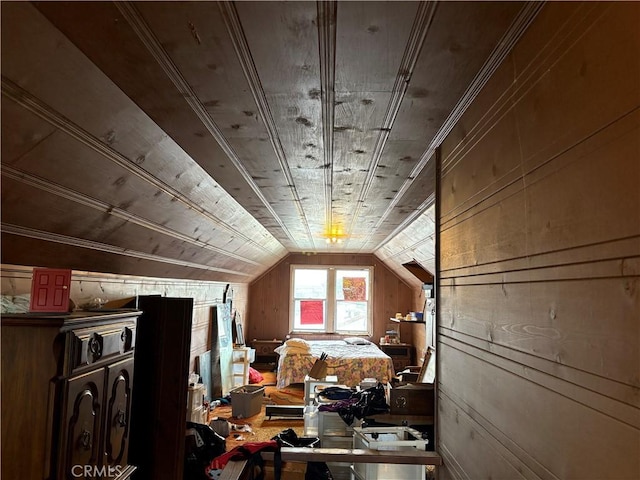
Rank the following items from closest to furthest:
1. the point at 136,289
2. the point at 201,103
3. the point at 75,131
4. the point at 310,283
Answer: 1. the point at 75,131
2. the point at 201,103
3. the point at 136,289
4. the point at 310,283

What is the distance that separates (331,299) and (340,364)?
236 centimetres

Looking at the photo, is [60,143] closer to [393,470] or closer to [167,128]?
[167,128]

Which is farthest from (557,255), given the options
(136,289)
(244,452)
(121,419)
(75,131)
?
(136,289)

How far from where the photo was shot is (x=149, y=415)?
296 centimetres

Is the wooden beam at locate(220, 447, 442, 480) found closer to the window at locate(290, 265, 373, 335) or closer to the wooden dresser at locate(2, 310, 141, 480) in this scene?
the wooden dresser at locate(2, 310, 141, 480)

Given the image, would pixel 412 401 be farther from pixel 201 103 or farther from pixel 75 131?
pixel 75 131

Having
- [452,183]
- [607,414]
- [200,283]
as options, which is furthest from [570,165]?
[200,283]

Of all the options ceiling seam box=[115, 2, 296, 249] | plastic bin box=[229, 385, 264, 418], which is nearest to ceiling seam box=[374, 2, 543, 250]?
ceiling seam box=[115, 2, 296, 249]

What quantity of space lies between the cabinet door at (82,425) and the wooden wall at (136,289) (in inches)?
25.1

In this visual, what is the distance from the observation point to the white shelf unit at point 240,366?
6.61 metres

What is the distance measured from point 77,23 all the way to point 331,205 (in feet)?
9.39

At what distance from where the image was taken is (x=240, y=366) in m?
6.71

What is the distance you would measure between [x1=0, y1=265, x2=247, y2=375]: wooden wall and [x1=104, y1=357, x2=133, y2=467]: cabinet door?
2.09ft

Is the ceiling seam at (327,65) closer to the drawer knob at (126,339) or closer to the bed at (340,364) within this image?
the drawer knob at (126,339)
